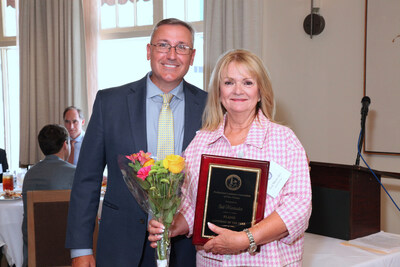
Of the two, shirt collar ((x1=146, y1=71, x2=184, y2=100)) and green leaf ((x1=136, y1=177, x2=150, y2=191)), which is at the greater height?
shirt collar ((x1=146, y1=71, x2=184, y2=100))

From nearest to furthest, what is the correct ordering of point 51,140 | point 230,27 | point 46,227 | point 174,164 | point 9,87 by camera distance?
point 174,164 < point 46,227 < point 51,140 < point 230,27 < point 9,87

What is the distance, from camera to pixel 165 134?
211 cm

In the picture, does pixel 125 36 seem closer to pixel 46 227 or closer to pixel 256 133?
pixel 46 227

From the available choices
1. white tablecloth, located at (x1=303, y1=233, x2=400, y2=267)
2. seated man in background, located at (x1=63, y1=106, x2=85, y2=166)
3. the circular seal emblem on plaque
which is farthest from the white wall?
the circular seal emblem on plaque

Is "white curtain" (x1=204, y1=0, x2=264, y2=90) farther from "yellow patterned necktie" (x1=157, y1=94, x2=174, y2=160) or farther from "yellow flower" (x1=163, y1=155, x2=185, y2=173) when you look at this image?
"yellow flower" (x1=163, y1=155, x2=185, y2=173)

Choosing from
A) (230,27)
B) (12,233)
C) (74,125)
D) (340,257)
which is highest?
(230,27)

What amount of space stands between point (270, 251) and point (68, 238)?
0.94m

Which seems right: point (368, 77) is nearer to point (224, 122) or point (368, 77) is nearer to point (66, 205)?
point (224, 122)

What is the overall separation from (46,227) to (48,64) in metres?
3.88

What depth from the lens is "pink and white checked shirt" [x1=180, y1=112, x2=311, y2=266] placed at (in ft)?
5.63

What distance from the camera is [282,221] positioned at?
169cm

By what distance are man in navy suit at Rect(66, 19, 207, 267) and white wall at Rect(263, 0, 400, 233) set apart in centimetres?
249

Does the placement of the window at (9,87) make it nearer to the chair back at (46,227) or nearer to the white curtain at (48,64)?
the white curtain at (48,64)

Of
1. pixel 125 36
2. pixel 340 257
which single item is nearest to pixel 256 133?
pixel 340 257
